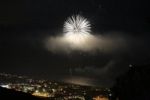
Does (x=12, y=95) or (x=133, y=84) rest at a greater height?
(x=133, y=84)

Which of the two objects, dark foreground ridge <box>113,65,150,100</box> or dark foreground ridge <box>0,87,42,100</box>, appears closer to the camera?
dark foreground ridge <box>0,87,42,100</box>

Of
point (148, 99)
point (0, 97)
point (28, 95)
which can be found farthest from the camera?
point (148, 99)

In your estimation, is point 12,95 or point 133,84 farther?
point 133,84

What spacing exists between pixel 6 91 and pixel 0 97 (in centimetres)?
86

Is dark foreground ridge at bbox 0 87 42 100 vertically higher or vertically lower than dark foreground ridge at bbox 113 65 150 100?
lower

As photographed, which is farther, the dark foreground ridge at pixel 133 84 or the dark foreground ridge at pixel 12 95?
the dark foreground ridge at pixel 133 84

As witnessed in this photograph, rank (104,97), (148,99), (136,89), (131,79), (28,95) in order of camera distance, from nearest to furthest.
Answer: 1. (28,95)
2. (148,99)
3. (136,89)
4. (131,79)
5. (104,97)

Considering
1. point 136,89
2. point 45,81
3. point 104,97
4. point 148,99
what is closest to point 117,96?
point 136,89

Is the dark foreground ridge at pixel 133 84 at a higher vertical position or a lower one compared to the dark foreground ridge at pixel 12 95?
higher

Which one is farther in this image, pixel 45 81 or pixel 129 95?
pixel 45 81

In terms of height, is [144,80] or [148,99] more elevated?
[144,80]

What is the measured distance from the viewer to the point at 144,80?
4381 cm

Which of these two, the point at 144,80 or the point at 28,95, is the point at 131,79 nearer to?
the point at 144,80

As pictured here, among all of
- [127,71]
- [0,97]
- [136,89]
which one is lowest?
[0,97]
